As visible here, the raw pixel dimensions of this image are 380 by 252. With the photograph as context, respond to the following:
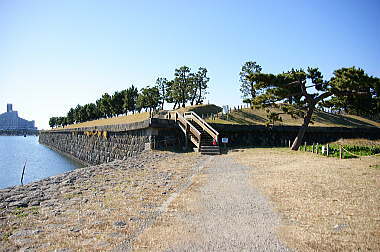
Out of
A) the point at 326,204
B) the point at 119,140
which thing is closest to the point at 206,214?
the point at 326,204

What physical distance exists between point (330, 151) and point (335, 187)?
960 cm

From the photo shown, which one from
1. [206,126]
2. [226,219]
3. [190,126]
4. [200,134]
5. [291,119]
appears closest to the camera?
[226,219]

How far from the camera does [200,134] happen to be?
19.3 metres

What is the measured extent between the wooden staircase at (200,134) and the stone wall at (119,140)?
1087mm

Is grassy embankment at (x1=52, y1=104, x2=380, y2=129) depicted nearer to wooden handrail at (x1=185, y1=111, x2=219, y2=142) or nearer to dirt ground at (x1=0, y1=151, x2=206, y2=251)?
wooden handrail at (x1=185, y1=111, x2=219, y2=142)

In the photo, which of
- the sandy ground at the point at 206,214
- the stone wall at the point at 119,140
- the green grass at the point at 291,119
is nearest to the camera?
the sandy ground at the point at 206,214

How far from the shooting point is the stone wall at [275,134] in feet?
81.7

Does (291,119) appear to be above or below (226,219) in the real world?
above

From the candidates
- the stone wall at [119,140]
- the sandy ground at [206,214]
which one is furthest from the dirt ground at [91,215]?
the stone wall at [119,140]

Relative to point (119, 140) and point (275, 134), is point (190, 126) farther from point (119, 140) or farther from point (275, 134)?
point (275, 134)

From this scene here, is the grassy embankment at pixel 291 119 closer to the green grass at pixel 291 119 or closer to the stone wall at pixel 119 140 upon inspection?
the green grass at pixel 291 119

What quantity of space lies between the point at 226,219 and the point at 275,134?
22.8m

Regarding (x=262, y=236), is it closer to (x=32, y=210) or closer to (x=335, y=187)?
(x=335, y=187)

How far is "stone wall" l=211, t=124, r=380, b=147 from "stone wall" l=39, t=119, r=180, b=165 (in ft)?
17.2
